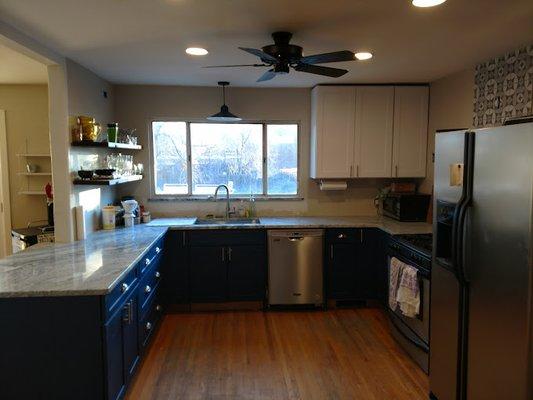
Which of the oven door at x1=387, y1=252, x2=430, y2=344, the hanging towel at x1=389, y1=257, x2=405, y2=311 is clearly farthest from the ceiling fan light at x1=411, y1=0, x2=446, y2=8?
the hanging towel at x1=389, y1=257, x2=405, y2=311

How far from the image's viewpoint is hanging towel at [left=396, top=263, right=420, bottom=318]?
2889 mm

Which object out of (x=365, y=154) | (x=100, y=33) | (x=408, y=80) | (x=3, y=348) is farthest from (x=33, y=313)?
(x=408, y=80)

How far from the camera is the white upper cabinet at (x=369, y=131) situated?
4.20 meters

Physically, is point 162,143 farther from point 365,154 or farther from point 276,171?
point 365,154

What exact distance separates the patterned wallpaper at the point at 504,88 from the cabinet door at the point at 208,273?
266cm

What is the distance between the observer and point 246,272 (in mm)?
4008

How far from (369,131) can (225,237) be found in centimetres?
190

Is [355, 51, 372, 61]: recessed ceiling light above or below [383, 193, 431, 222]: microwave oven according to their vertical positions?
above

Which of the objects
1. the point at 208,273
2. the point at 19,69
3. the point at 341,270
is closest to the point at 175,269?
the point at 208,273

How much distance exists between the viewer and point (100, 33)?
8.28 feet

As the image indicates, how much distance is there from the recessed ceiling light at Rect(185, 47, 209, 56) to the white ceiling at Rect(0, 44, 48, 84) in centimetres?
128

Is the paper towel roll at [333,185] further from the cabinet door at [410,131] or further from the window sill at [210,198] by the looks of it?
the cabinet door at [410,131]

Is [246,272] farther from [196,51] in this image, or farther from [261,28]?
[261,28]

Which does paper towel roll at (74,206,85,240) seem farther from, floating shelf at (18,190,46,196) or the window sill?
floating shelf at (18,190,46,196)
